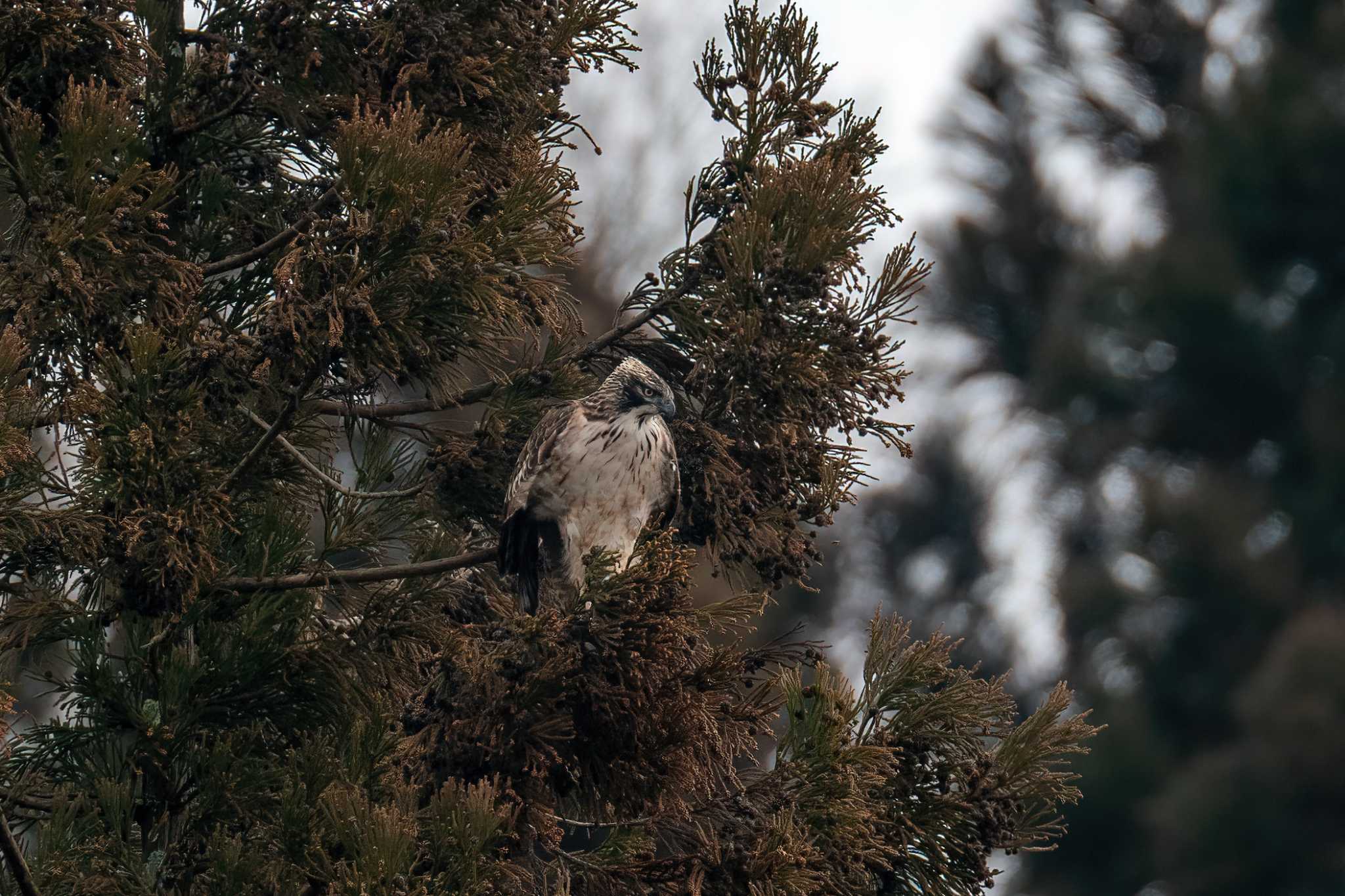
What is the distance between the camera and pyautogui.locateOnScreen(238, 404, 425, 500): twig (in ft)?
13.4

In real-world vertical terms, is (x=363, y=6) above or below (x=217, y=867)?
above

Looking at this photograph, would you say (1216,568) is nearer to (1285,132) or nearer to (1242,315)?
(1242,315)

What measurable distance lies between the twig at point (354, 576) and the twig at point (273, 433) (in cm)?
27

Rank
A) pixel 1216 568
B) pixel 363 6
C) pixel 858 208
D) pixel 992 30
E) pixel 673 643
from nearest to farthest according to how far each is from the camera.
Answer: pixel 673 643
pixel 858 208
pixel 363 6
pixel 1216 568
pixel 992 30

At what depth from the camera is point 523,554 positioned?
462 cm

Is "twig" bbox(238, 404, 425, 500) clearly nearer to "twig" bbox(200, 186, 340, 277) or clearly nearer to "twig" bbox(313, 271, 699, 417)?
"twig" bbox(313, 271, 699, 417)

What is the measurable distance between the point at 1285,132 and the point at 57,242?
16620 millimetres

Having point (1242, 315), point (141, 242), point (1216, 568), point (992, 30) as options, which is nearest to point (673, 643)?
point (141, 242)

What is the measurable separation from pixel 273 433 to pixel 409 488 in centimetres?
66

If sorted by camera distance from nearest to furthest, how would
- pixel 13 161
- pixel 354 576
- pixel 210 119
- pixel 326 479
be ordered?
pixel 13 161, pixel 326 479, pixel 354 576, pixel 210 119

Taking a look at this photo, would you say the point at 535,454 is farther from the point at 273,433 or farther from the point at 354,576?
the point at 273,433

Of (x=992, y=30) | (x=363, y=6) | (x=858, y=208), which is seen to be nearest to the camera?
(x=858, y=208)

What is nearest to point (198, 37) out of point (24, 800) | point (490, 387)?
point (490, 387)

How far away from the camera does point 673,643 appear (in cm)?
358
